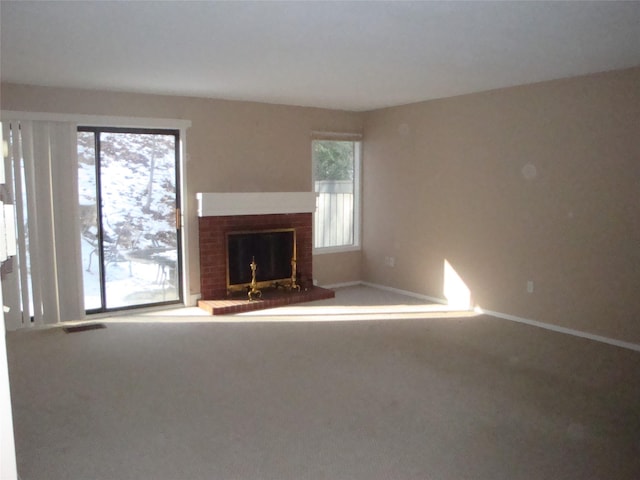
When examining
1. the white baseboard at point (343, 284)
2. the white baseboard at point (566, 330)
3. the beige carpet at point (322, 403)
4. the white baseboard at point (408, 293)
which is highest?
the white baseboard at point (343, 284)

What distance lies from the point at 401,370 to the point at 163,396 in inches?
66.6

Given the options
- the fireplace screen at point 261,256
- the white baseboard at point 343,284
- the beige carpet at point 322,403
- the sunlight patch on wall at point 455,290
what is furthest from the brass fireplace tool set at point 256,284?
the sunlight patch on wall at point 455,290

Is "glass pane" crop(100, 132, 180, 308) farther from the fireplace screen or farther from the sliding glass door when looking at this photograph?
the fireplace screen

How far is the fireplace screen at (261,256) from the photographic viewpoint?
6.03 m

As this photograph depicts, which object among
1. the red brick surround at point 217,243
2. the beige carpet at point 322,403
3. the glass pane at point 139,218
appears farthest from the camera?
the red brick surround at point 217,243

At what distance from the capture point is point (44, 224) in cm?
503

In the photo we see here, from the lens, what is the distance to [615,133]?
4.38 meters

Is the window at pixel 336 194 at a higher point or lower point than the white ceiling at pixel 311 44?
lower

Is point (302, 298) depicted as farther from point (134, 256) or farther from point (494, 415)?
point (494, 415)

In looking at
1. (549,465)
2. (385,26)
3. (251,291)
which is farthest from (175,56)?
(549,465)

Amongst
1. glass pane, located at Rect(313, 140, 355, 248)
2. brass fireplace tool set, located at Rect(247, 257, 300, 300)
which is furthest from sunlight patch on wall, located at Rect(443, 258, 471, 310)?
brass fireplace tool set, located at Rect(247, 257, 300, 300)

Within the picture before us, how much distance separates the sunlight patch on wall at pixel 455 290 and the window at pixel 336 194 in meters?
1.54

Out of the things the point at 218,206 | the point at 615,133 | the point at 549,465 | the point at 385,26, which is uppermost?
the point at 385,26

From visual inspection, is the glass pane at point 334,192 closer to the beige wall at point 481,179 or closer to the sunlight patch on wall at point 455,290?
the beige wall at point 481,179
